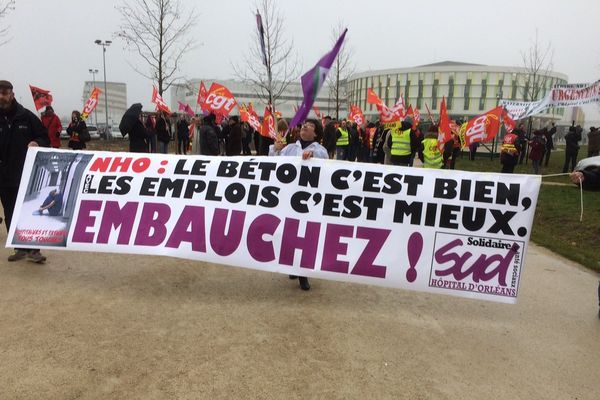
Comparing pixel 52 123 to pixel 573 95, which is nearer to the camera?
pixel 52 123

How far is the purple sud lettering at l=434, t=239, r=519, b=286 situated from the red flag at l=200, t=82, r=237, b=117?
8089mm

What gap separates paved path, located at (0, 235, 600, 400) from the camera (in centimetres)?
297

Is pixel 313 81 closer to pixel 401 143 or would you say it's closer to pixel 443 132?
pixel 401 143

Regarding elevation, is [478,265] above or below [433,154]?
below

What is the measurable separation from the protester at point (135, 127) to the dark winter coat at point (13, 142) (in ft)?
10.1

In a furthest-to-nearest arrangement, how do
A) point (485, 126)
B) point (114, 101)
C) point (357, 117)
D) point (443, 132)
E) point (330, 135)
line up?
point (114, 101) → point (357, 117) → point (330, 135) → point (485, 126) → point (443, 132)

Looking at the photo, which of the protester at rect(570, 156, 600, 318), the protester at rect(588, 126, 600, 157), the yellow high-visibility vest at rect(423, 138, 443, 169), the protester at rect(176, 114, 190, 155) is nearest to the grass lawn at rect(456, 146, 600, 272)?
the protester at rect(570, 156, 600, 318)

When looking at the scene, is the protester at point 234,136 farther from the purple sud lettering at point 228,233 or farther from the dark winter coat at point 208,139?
the purple sud lettering at point 228,233

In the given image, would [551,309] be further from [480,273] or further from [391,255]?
[391,255]

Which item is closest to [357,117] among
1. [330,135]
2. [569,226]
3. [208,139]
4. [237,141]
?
[330,135]

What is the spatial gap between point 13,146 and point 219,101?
21.0 feet

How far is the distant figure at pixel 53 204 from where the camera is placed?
4983 mm

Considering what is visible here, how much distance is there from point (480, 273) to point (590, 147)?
51.8 feet

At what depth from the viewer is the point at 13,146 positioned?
5176mm
